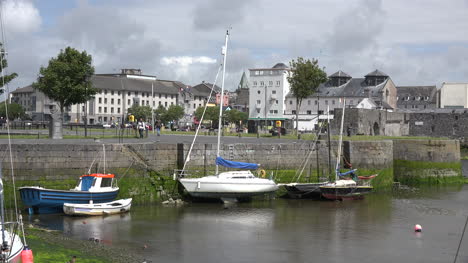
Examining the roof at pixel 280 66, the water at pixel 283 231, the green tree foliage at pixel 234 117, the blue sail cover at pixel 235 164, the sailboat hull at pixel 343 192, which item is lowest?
the water at pixel 283 231

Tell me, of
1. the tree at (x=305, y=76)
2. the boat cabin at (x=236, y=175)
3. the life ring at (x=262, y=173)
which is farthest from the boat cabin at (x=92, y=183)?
the tree at (x=305, y=76)

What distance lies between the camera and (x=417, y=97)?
134000mm

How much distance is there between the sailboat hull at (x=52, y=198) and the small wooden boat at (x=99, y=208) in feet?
1.13

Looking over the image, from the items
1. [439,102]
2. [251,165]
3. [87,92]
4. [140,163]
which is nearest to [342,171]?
[251,165]

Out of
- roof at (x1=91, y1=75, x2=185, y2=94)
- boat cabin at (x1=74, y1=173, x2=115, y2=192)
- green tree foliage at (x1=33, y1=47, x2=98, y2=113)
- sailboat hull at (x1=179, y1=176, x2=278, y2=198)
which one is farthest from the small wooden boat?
roof at (x1=91, y1=75, x2=185, y2=94)

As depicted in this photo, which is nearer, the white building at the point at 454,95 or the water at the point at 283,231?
the water at the point at 283,231

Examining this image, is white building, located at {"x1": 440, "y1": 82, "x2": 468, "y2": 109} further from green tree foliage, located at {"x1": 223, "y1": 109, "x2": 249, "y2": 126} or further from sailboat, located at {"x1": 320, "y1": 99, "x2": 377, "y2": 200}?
sailboat, located at {"x1": 320, "y1": 99, "x2": 377, "y2": 200}

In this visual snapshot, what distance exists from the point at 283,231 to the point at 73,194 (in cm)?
976

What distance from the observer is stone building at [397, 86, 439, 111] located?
131375 millimetres

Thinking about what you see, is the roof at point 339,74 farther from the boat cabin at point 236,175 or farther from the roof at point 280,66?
the boat cabin at point 236,175

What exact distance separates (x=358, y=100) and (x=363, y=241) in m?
87.9

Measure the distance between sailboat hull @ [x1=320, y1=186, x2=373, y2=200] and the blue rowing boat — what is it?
12.8m

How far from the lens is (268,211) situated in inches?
1350

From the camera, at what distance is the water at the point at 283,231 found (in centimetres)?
2427
